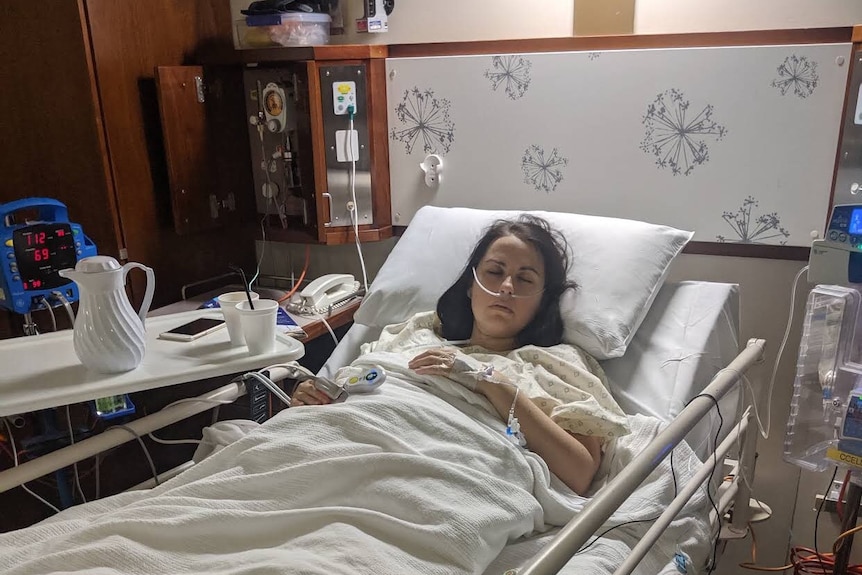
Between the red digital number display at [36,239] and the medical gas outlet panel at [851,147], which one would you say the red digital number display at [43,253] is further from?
the medical gas outlet panel at [851,147]

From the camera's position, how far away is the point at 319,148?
2.25 meters

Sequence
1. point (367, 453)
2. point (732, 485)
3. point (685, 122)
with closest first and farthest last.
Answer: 1. point (367, 453)
2. point (732, 485)
3. point (685, 122)

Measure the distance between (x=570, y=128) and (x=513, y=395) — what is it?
93 cm

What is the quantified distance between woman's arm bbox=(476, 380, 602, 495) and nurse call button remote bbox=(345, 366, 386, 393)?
0.75ft

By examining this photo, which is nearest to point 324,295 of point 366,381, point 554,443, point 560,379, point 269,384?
point 269,384

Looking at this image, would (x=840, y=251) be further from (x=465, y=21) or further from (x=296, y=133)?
(x=296, y=133)

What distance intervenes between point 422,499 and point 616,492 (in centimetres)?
32

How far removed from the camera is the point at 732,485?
1.69m

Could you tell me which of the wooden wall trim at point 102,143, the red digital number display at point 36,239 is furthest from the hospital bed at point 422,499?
the wooden wall trim at point 102,143

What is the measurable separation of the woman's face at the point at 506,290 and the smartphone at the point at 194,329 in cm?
59

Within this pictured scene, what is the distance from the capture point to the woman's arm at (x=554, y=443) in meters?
1.42

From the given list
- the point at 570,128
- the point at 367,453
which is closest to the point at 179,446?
the point at 367,453

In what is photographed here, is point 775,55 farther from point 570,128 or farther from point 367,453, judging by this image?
point 367,453

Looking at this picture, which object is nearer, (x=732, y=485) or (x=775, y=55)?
(x=732, y=485)
